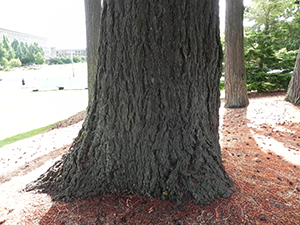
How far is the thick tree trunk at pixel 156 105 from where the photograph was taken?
1819mm

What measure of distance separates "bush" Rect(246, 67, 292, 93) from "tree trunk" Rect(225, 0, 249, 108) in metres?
2.83

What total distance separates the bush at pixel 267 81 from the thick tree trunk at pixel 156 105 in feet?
28.9

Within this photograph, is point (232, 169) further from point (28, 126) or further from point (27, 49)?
point (27, 49)

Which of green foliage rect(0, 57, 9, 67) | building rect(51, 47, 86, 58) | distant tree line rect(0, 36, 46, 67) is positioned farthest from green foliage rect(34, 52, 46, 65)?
building rect(51, 47, 86, 58)

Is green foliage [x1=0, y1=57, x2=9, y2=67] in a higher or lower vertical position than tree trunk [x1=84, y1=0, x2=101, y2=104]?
higher

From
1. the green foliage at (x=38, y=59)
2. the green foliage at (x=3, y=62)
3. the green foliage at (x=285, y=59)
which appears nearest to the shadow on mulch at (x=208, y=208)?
the green foliage at (x=285, y=59)

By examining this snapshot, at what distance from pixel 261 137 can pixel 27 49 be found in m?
110

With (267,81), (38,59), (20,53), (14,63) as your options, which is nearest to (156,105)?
(267,81)

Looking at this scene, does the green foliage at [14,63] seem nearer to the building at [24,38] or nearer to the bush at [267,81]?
the building at [24,38]

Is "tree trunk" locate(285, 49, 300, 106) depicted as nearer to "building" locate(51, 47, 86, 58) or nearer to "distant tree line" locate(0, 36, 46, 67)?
"distant tree line" locate(0, 36, 46, 67)

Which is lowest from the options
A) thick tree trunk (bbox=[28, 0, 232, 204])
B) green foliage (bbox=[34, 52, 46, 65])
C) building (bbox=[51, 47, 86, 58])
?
thick tree trunk (bbox=[28, 0, 232, 204])

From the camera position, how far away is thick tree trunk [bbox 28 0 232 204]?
5.97 ft

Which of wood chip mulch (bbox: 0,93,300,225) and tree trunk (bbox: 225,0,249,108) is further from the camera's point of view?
tree trunk (bbox: 225,0,249,108)

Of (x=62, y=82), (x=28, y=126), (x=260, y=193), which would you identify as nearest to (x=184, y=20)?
(x=260, y=193)
